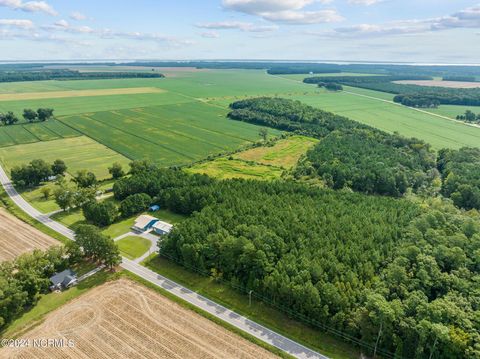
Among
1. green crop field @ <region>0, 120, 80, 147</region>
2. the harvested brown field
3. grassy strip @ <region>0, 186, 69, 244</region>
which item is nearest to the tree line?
green crop field @ <region>0, 120, 80, 147</region>

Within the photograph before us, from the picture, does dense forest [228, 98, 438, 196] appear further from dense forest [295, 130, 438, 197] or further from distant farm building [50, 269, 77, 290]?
distant farm building [50, 269, 77, 290]

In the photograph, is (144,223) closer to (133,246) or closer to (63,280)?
(133,246)

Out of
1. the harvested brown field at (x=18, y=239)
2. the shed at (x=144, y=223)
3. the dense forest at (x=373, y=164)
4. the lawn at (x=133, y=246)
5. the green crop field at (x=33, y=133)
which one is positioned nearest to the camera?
the harvested brown field at (x=18, y=239)

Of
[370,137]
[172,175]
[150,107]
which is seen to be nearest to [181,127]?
[150,107]

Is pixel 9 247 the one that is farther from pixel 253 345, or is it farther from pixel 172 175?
pixel 253 345

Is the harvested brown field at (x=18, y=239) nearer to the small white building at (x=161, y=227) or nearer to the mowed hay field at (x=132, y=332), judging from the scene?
the small white building at (x=161, y=227)

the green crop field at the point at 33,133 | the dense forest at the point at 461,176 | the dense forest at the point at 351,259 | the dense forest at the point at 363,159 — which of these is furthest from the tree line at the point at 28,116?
the dense forest at the point at 461,176
